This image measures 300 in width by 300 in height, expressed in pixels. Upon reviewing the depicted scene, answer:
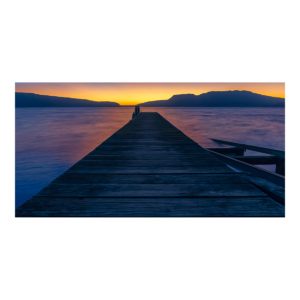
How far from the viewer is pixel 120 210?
1.75 meters

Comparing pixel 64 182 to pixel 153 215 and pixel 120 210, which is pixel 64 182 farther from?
pixel 153 215

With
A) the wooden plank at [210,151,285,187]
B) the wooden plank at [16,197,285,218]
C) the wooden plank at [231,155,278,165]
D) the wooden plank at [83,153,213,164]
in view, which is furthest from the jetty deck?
the wooden plank at [231,155,278,165]

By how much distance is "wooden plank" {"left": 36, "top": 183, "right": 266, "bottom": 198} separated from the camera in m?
2.02

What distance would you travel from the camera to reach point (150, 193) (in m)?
2.04

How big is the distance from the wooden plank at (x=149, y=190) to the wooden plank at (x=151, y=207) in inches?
3.2

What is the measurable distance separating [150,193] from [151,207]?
9.9 inches

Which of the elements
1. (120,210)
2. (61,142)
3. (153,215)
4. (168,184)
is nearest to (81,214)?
(120,210)

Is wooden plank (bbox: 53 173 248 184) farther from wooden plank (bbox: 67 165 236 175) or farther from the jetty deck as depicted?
wooden plank (bbox: 67 165 236 175)

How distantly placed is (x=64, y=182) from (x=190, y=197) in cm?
137

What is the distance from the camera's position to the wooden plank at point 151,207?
1.72 metres

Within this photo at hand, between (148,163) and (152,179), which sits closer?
(152,179)

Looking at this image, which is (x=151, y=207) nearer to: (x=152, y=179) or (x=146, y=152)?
(x=152, y=179)

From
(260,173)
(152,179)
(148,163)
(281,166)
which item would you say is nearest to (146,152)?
(148,163)
